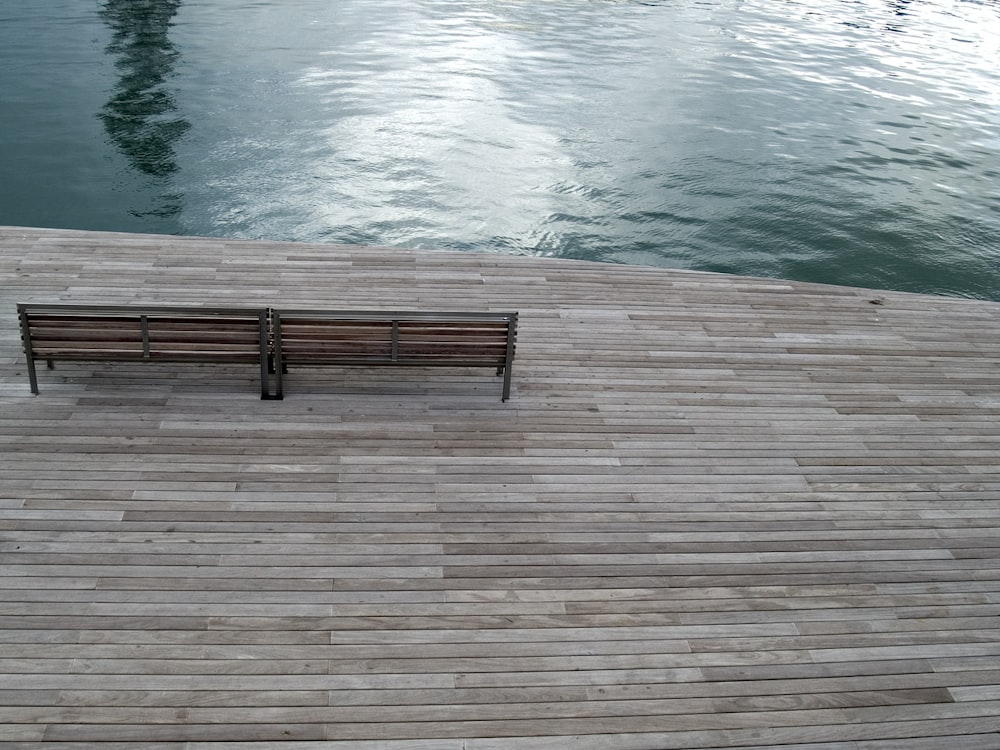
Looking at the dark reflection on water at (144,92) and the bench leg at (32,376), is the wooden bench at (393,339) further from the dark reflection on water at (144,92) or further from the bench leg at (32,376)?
the dark reflection on water at (144,92)

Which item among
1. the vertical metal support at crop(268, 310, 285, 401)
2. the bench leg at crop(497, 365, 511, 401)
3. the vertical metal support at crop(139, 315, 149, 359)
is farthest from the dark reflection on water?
the bench leg at crop(497, 365, 511, 401)

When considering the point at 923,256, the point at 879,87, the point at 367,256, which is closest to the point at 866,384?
the point at 367,256

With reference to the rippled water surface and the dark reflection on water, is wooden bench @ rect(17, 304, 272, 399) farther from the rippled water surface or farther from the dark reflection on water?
the dark reflection on water

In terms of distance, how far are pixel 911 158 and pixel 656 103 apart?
24.5ft

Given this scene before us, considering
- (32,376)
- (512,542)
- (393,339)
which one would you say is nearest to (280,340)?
(393,339)

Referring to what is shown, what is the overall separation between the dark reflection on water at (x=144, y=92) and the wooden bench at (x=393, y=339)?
467 inches

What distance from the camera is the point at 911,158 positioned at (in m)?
24.4

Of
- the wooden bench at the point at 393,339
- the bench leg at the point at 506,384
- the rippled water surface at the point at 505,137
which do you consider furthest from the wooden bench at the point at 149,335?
the rippled water surface at the point at 505,137

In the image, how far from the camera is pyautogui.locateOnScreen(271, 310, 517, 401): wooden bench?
25.8 ft

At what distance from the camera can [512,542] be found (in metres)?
6.52

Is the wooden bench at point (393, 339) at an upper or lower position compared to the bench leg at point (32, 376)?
upper

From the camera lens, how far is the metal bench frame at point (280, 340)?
7.71 m

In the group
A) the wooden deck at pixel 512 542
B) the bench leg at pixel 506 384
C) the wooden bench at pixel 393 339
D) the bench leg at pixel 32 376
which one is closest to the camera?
the wooden deck at pixel 512 542

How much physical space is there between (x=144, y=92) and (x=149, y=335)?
19350 millimetres
